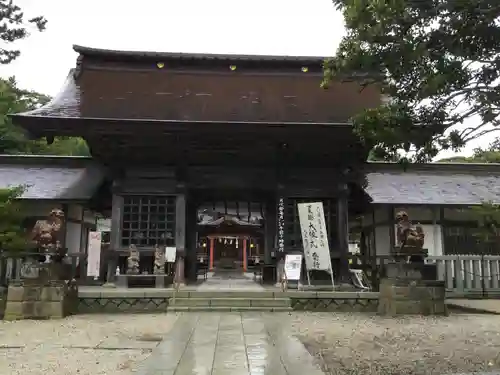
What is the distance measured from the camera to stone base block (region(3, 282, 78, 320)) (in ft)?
31.6

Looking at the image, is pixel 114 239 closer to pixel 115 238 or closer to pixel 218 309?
pixel 115 238

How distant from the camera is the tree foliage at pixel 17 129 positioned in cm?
2464

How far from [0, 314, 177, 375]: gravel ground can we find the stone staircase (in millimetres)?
862

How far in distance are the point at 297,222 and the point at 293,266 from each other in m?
1.75

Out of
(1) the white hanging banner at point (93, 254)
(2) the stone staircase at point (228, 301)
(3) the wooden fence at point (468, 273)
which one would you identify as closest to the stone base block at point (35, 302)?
(2) the stone staircase at point (228, 301)

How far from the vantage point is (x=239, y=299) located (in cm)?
1095

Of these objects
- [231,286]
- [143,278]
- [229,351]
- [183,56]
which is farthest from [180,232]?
[229,351]

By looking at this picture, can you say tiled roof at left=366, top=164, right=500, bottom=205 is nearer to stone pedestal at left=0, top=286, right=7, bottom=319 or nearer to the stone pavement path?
the stone pavement path

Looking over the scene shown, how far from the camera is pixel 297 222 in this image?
13898mm

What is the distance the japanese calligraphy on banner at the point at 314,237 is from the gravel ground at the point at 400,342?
2287 mm

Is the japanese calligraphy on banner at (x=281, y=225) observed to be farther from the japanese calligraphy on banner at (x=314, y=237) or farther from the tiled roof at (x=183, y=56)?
the tiled roof at (x=183, y=56)

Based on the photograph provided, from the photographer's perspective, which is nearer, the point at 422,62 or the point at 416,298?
the point at 422,62

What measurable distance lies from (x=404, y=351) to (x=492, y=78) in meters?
3.97

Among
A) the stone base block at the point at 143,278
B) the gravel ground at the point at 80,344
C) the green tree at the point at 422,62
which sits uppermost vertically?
the green tree at the point at 422,62
